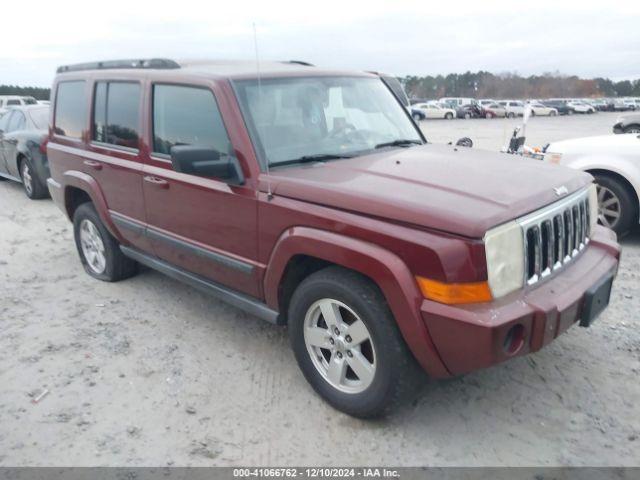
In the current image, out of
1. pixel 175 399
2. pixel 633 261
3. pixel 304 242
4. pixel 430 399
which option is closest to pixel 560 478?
pixel 430 399

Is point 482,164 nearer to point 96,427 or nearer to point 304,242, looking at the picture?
point 304,242

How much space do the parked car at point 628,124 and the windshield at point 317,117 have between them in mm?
15494

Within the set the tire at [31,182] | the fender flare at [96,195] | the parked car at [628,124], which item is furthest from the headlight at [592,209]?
the parked car at [628,124]

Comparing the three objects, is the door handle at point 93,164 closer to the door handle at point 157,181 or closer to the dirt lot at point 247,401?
the door handle at point 157,181

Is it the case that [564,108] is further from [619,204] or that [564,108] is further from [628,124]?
[619,204]

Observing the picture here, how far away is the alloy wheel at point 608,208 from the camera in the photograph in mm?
5988

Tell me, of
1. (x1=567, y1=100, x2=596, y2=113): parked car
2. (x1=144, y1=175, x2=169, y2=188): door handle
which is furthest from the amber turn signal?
(x1=567, y1=100, x2=596, y2=113): parked car

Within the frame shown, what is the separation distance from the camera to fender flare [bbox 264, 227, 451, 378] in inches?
103

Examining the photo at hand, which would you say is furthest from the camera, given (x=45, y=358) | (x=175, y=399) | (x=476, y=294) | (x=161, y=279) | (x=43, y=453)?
(x=161, y=279)

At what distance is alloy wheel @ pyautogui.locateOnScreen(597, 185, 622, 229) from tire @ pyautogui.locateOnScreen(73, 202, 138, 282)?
4.99 meters

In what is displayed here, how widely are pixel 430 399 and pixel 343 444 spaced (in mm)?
665

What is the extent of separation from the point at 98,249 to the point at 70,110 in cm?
134

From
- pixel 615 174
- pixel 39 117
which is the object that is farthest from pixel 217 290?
pixel 39 117

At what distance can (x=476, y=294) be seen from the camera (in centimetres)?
255
